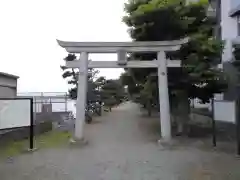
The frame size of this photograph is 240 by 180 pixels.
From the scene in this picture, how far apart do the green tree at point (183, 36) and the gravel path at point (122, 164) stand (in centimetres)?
268

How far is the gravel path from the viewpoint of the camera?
808cm

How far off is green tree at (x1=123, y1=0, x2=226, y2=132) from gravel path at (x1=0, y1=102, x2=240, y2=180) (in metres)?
2.68

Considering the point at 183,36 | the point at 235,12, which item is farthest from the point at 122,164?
the point at 235,12

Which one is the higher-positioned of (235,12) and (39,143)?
(235,12)

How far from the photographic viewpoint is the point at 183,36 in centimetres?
1480

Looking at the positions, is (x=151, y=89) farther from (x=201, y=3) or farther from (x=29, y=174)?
(x=29, y=174)

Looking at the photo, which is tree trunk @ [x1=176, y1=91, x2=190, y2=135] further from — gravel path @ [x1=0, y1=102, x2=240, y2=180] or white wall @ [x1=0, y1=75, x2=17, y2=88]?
white wall @ [x1=0, y1=75, x2=17, y2=88]

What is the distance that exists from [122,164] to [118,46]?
566cm

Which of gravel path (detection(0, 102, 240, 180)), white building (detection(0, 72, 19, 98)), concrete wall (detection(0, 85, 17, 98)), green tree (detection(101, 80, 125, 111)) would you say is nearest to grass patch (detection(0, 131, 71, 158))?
gravel path (detection(0, 102, 240, 180))

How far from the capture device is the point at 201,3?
14391mm

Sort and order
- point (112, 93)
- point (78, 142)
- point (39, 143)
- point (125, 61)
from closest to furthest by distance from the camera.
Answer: point (78, 142)
point (39, 143)
point (125, 61)
point (112, 93)

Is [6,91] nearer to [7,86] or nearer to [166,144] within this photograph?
[7,86]

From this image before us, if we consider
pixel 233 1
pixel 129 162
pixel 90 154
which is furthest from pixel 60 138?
pixel 233 1

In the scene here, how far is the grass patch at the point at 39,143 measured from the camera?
11.4 m
